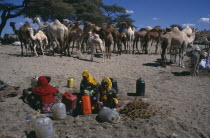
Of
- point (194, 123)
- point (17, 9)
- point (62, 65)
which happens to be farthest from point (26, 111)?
point (17, 9)

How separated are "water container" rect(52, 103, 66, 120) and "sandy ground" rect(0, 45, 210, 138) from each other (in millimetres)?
107

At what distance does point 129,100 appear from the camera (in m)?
5.26

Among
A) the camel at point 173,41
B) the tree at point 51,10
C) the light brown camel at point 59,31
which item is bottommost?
the camel at point 173,41

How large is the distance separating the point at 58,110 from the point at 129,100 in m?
2.14

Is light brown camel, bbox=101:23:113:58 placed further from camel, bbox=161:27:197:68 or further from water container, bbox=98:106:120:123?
water container, bbox=98:106:120:123

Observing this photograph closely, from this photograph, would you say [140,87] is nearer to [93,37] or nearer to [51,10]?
[93,37]

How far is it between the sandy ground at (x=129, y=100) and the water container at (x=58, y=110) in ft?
0.35

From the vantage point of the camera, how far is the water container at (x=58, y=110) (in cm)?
392

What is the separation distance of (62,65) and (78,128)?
584cm

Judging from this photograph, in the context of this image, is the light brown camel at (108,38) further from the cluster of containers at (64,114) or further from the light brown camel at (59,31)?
the cluster of containers at (64,114)

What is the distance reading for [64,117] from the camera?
4.07 meters

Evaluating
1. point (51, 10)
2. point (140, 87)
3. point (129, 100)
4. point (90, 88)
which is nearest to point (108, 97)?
point (90, 88)

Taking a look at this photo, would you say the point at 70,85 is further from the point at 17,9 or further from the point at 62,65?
the point at 17,9

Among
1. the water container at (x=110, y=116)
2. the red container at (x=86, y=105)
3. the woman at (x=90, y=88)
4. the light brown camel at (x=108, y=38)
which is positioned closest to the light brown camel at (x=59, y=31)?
the light brown camel at (x=108, y=38)
